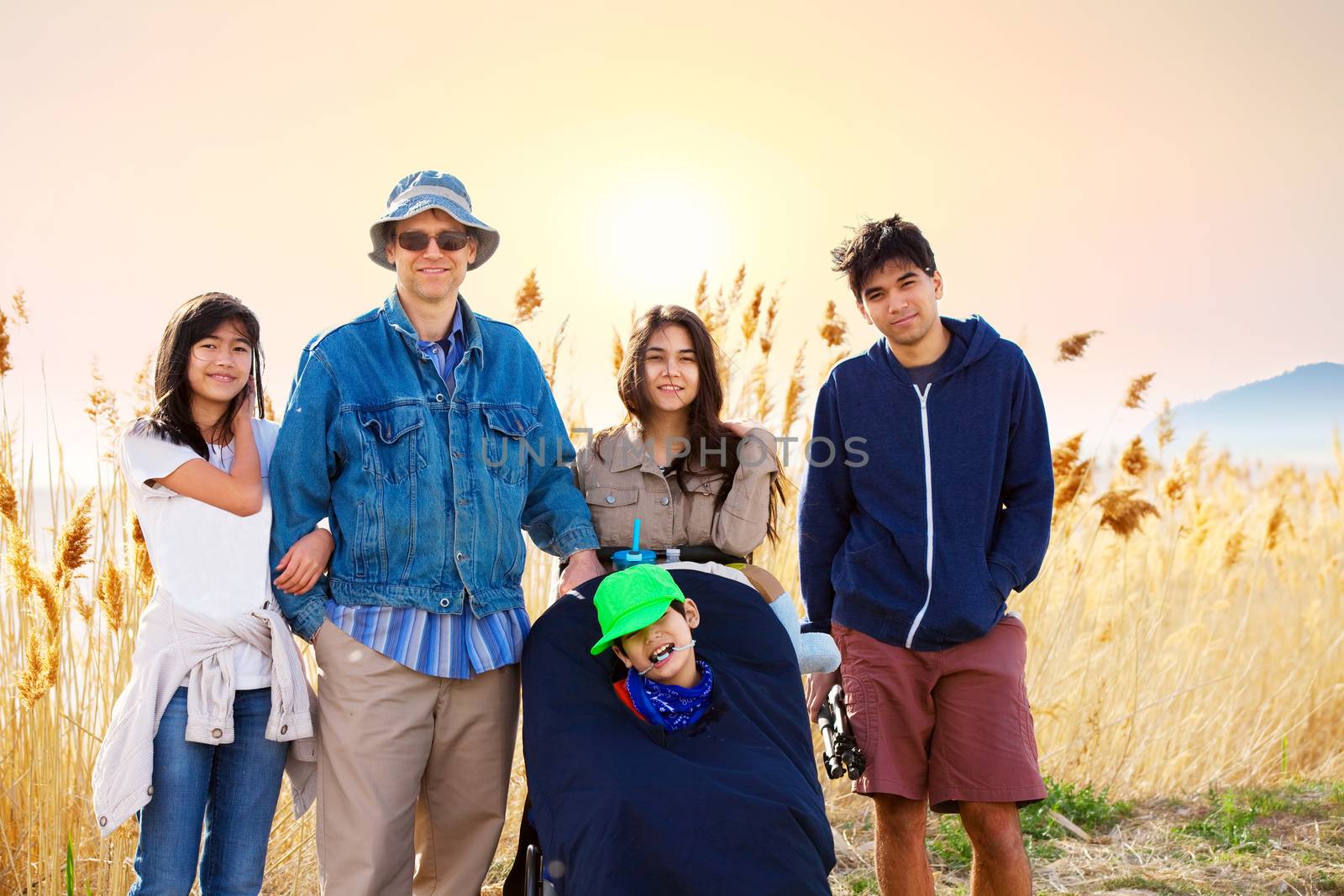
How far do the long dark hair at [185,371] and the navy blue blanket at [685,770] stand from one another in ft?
3.09

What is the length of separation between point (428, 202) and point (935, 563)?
160cm

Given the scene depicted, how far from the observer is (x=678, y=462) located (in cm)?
291

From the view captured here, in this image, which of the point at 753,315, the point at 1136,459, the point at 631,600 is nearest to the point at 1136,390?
the point at 1136,459

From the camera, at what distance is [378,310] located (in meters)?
2.71

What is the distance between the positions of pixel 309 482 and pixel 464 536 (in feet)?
1.30

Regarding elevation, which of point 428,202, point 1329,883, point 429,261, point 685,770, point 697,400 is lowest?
point 1329,883

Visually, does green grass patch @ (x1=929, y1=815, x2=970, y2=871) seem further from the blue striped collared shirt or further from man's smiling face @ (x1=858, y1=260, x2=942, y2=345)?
the blue striped collared shirt

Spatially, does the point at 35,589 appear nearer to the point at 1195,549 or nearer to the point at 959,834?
the point at 959,834

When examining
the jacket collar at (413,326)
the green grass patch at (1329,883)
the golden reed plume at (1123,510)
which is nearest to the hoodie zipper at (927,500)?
the jacket collar at (413,326)

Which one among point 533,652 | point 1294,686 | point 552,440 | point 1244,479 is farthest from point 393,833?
point 1244,479

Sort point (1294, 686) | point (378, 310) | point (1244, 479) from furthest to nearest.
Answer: point (1244, 479) < point (1294, 686) < point (378, 310)

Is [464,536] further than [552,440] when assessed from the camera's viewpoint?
No

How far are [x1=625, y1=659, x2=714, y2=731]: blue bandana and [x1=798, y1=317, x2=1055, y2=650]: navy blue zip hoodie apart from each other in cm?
69

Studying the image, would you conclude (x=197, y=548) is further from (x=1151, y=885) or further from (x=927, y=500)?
(x=1151, y=885)
